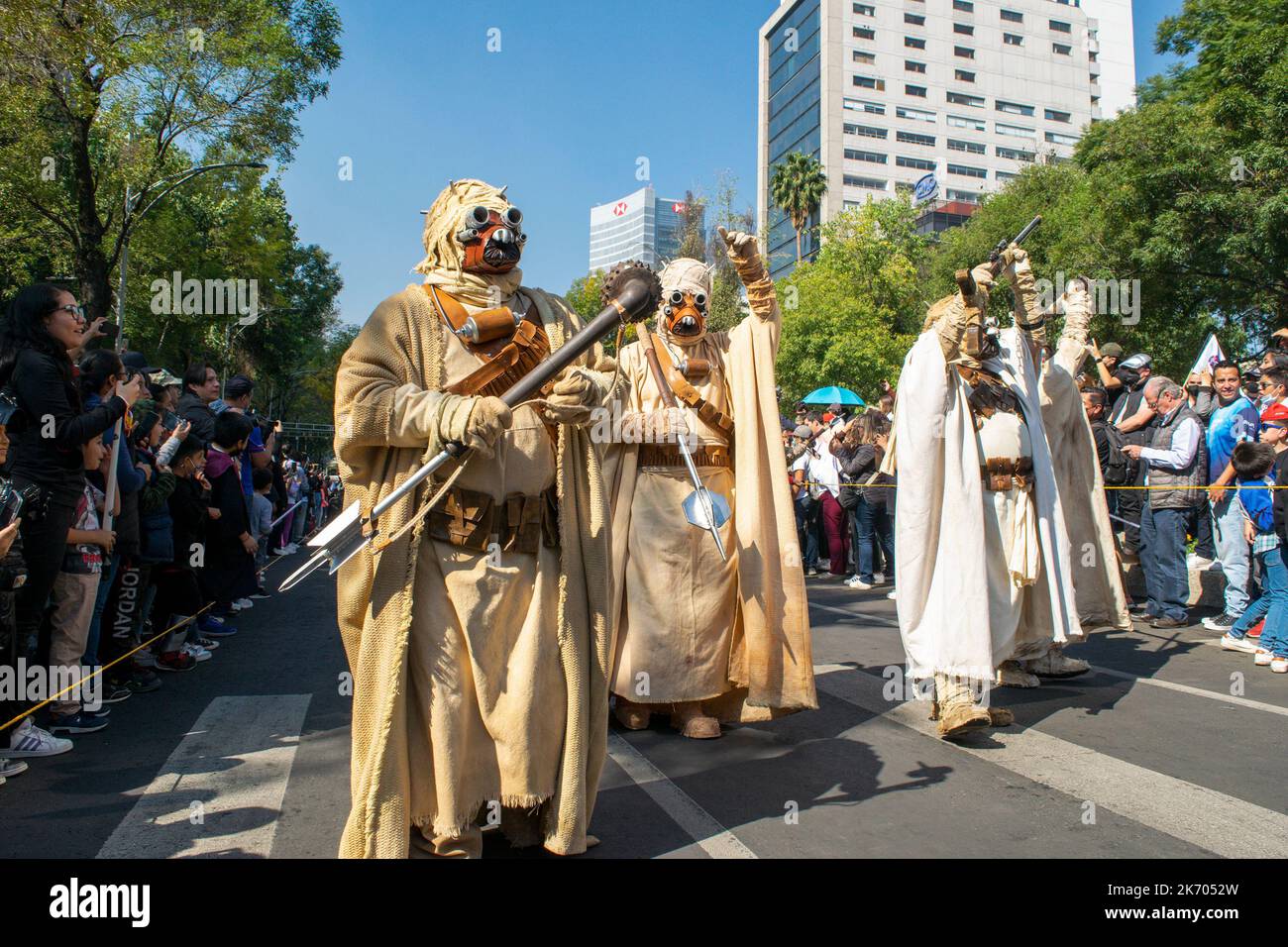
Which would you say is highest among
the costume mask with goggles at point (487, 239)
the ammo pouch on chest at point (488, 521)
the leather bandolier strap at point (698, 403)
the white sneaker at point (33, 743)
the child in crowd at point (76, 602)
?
the costume mask with goggles at point (487, 239)

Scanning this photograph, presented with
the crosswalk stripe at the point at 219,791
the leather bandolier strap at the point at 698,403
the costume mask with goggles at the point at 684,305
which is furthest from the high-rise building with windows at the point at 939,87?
the crosswalk stripe at the point at 219,791

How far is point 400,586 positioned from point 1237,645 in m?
7.24

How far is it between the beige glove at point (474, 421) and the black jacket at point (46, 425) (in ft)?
9.54

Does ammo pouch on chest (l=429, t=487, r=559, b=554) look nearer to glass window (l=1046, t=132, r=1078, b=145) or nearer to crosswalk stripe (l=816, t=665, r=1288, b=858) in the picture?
crosswalk stripe (l=816, t=665, r=1288, b=858)

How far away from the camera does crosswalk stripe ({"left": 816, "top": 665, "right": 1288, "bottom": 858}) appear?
3.66 m

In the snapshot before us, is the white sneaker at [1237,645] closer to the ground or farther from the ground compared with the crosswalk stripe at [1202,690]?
farther from the ground

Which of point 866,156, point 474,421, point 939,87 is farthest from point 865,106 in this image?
point 474,421

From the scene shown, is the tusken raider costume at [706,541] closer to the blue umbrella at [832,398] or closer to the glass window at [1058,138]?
the blue umbrella at [832,398]

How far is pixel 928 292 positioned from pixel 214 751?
40.4 m

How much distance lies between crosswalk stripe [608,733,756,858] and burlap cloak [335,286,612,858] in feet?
1.77

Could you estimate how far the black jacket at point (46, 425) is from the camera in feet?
15.9

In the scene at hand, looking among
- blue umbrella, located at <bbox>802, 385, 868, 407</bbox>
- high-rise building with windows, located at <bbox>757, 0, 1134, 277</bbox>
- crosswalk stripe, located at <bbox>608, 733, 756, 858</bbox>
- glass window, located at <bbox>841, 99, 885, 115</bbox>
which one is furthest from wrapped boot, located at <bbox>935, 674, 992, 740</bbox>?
glass window, located at <bbox>841, 99, 885, 115</bbox>

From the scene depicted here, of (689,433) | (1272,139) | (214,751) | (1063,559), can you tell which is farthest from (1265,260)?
(214,751)

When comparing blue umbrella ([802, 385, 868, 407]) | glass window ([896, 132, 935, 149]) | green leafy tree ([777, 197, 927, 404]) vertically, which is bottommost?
blue umbrella ([802, 385, 868, 407])
